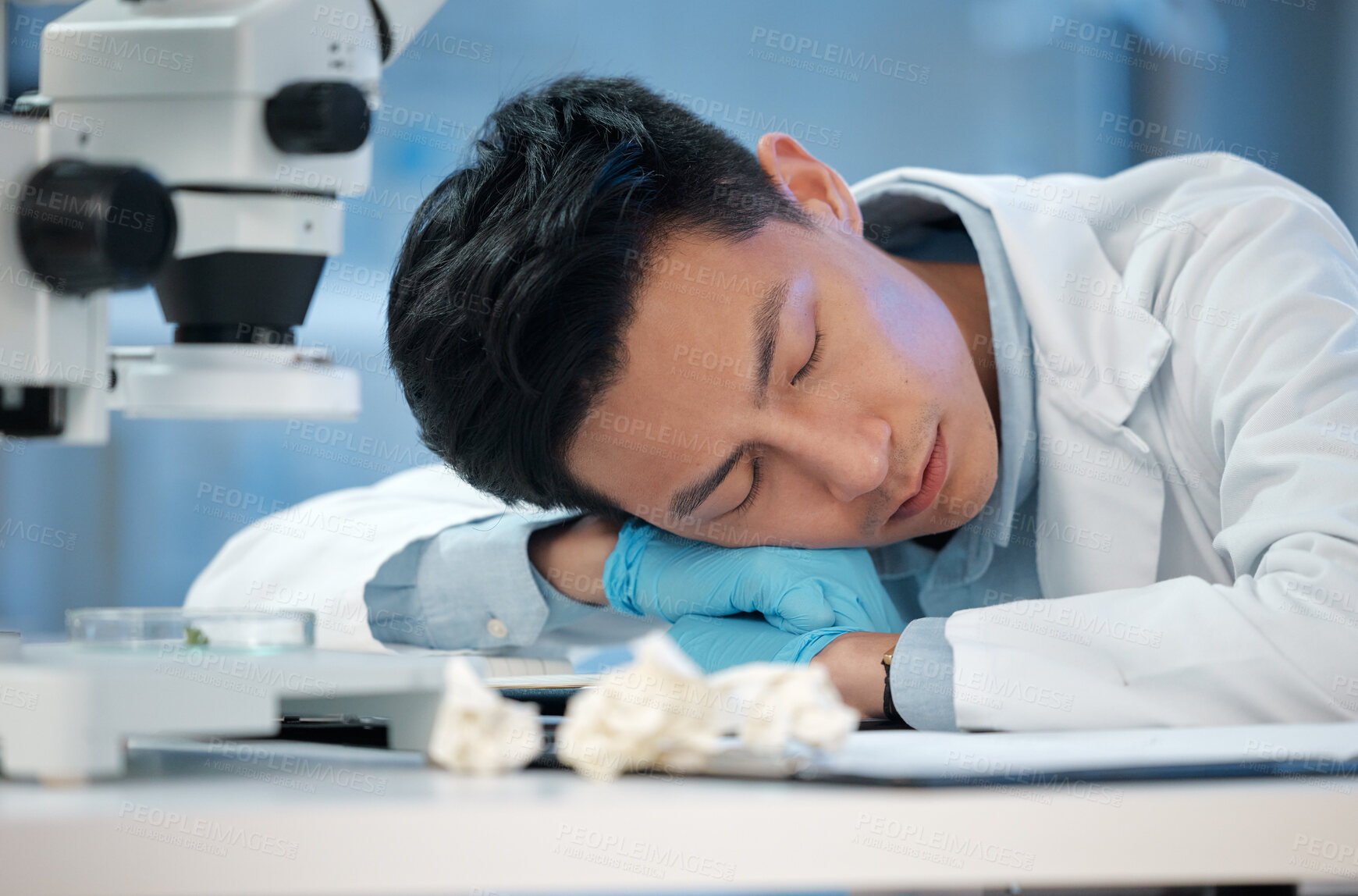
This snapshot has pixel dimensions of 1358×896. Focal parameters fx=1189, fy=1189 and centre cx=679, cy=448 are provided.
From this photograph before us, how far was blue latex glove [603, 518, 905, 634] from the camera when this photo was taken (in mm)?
974

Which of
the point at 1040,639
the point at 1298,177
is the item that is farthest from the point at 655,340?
the point at 1298,177

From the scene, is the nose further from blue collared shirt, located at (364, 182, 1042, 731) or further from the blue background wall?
the blue background wall

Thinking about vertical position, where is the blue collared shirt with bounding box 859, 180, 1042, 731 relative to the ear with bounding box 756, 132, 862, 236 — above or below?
below

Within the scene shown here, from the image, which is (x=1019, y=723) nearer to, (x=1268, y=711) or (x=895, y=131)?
(x=1268, y=711)

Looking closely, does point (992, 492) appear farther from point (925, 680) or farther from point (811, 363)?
point (925, 680)

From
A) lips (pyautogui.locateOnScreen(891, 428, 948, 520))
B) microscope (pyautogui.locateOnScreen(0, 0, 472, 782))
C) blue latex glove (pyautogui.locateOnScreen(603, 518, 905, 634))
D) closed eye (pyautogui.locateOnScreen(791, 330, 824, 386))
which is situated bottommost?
blue latex glove (pyautogui.locateOnScreen(603, 518, 905, 634))

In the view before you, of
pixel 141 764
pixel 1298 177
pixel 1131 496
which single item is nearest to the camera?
pixel 141 764

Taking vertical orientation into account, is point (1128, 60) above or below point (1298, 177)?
above

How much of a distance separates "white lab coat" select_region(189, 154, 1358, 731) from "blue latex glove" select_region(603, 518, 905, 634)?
0.20 metres

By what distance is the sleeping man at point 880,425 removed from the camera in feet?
2.37

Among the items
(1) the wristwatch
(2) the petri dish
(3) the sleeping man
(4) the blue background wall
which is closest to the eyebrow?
(3) the sleeping man

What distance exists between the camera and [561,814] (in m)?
0.41

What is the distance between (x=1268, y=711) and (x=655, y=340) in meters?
0.50

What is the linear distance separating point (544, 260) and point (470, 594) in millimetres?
436
